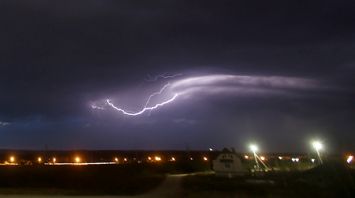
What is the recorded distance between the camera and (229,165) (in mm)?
57125

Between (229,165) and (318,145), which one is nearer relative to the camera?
(318,145)

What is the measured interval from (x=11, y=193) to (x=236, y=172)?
2764 cm

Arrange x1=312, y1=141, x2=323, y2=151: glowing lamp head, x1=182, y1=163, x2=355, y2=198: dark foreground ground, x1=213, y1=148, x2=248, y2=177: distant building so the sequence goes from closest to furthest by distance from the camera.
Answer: x1=182, y1=163, x2=355, y2=198: dark foreground ground, x1=312, y1=141, x2=323, y2=151: glowing lamp head, x1=213, y1=148, x2=248, y2=177: distant building

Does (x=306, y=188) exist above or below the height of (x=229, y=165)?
below

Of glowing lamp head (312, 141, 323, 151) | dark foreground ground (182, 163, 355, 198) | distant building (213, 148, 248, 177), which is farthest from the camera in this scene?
distant building (213, 148, 248, 177)

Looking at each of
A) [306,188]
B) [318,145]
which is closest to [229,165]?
[318,145]

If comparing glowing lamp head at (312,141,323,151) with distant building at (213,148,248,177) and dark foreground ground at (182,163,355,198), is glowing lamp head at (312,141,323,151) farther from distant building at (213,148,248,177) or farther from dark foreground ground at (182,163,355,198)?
distant building at (213,148,248,177)

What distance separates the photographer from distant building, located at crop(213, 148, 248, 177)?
56.5 meters

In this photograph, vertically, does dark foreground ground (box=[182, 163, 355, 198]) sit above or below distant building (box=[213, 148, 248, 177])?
below

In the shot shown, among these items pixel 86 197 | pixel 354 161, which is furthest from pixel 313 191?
pixel 354 161

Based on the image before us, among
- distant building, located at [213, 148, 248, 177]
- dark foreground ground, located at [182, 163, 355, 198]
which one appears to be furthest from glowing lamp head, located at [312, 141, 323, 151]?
distant building, located at [213, 148, 248, 177]

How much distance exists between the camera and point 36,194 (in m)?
34.7

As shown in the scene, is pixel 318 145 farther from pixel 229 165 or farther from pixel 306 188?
pixel 306 188

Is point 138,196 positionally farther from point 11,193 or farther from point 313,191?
point 313,191
